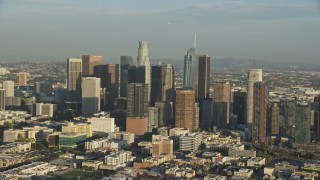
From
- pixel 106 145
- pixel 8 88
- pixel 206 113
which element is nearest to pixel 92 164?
pixel 106 145

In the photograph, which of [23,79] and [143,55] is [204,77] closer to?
[143,55]

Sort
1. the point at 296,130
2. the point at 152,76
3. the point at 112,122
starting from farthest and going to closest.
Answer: the point at 152,76
the point at 112,122
the point at 296,130

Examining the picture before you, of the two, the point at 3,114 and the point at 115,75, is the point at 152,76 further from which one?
the point at 3,114

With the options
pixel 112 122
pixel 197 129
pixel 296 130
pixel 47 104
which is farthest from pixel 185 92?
pixel 47 104

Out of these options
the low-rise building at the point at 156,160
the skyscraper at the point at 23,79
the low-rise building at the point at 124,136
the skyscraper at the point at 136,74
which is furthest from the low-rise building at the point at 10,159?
the skyscraper at the point at 23,79

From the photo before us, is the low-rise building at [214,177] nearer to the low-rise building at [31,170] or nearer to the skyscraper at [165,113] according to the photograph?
the low-rise building at [31,170]

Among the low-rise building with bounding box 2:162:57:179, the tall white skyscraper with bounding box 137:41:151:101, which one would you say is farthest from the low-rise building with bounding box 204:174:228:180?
the tall white skyscraper with bounding box 137:41:151:101
